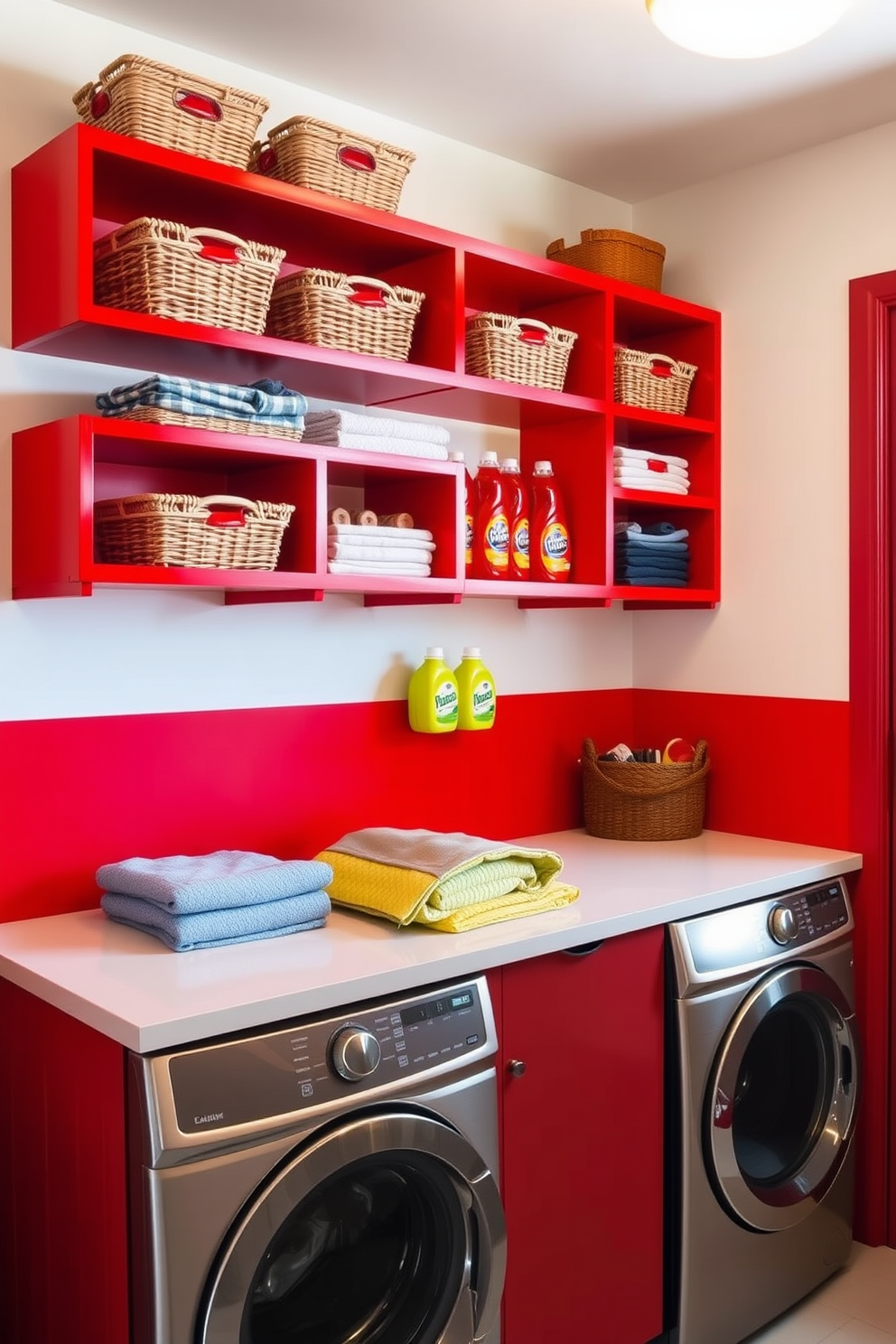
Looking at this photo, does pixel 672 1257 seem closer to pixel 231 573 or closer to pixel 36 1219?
pixel 36 1219

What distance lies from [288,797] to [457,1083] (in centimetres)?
82

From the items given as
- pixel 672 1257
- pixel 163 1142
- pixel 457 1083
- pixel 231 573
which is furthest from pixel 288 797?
pixel 672 1257

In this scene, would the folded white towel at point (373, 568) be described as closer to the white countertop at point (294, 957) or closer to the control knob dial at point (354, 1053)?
the white countertop at point (294, 957)

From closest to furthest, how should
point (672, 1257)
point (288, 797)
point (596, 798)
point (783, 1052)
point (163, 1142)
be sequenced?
1. point (163, 1142)
2. point (672, 1257)
3. point (288, 797)
4. point (783, 1052)
5. point (596, 798)

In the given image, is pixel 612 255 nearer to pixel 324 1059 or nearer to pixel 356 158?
pixel 356 158

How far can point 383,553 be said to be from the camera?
2416mm

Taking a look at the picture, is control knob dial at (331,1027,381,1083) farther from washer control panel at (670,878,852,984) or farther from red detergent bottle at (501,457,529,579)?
red detergent bottle at (501,457,529,579)

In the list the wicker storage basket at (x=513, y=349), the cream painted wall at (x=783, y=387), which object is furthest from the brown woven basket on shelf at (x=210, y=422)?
the cream painted wall at (x=783, y=387)

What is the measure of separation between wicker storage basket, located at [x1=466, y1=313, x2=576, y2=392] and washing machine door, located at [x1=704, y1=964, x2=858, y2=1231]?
139 centimetres

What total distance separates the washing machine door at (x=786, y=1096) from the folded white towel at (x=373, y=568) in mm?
1108

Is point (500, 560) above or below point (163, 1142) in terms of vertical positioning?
above

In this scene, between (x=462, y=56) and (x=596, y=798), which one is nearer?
(x=462, y=56)

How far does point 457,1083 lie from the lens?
2008 millimetres

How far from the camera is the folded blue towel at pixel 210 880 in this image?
204cm
